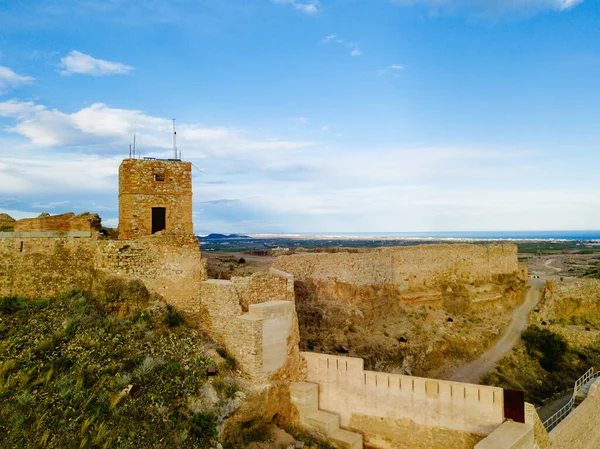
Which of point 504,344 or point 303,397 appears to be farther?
point 504,344

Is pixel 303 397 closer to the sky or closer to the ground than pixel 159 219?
closer to the ground

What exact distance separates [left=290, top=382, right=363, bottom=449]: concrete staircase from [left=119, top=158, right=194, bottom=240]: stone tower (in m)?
5.43

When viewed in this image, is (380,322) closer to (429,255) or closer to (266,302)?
(429,255)

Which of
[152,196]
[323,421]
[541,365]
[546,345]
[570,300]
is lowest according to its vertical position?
[541,365]

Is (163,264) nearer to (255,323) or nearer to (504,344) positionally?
(255,323)

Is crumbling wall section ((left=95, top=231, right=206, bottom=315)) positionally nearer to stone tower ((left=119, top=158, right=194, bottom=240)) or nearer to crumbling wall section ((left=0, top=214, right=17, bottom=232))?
stone tower ((left=119, top=158, right=194, bottom=240))

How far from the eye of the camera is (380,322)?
19.1 metres

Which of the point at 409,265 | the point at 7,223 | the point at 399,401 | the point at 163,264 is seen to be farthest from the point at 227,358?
the point at 409,265

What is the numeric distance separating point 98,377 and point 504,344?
20.0 m

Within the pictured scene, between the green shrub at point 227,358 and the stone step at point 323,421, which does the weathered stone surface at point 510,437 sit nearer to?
the stone step at point 323,421

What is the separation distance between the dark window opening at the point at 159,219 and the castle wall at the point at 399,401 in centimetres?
560

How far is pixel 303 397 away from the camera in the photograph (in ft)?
38.5

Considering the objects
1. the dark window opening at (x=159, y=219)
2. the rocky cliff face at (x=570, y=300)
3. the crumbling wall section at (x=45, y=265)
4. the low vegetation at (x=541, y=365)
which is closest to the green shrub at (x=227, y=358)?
the crumbling wall section at (x=45, y=265)

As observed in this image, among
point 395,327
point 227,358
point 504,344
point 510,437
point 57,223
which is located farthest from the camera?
point 504,344
